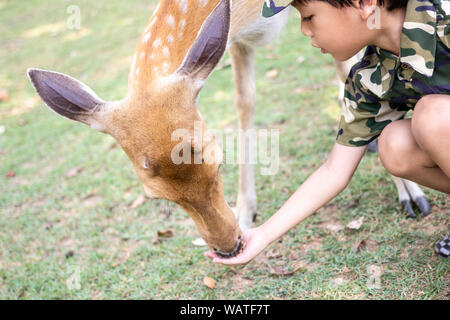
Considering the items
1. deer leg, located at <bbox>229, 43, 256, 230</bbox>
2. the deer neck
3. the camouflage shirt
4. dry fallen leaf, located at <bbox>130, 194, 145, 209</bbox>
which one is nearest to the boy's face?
the camouflage shirt

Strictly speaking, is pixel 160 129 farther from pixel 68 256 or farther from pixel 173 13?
pixel 68 256

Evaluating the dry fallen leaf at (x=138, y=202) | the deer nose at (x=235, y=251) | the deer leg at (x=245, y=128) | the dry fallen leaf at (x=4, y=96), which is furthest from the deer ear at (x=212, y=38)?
the dry fallen leaf at (x=4, y=96)

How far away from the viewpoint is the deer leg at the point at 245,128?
3303 mm

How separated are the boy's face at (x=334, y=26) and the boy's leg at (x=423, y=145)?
382 mm

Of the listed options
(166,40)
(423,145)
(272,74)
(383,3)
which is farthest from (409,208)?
(272,74)

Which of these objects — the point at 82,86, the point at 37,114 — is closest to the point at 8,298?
the point at 82,86

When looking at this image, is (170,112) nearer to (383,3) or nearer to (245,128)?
(383,3)

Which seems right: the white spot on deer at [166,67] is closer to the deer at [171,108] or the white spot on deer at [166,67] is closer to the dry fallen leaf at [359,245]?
the deer at [171,108]

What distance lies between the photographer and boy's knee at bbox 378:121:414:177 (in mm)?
2074

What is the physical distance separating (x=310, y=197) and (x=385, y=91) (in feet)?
2.07

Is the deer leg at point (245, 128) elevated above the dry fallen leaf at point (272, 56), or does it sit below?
above

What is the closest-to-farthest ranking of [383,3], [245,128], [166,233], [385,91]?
[383,3]
[385,91]
[166,233]
[245,128]

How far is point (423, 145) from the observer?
194cm
